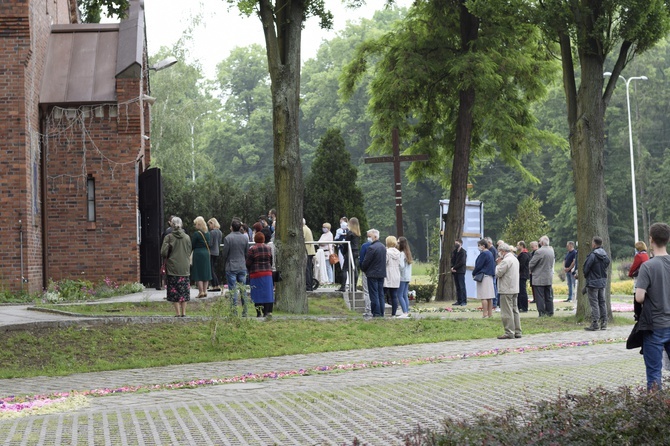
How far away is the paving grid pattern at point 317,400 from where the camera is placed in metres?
8.24

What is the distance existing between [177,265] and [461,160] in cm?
1503

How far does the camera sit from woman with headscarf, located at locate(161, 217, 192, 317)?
56.2 ft

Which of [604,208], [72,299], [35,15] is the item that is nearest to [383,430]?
[604,208]

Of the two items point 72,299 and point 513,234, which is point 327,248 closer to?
point 72,299

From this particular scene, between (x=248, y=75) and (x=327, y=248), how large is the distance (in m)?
64.5

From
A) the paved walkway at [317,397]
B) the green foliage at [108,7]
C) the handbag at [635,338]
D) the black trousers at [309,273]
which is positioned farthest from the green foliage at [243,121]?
the handbag at [635,338]

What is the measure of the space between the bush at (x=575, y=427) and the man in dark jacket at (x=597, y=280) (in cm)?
1172

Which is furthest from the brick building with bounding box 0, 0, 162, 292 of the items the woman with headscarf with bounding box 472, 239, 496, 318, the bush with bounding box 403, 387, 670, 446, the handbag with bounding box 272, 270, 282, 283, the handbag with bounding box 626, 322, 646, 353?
the bush with bounding box 403, 387, 670, 446

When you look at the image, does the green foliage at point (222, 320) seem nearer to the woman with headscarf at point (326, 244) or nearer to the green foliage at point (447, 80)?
the woman with headscarf at point (326, 244)

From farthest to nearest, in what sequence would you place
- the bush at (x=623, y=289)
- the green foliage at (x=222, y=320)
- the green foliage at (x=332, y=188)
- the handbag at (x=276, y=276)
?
1. the bush at (x=623, y=289)
2. the green foliage at (x=332, y=188)
3. the handbag at (x=276, y=276)
4. the green foliage at (x=222, y=320)

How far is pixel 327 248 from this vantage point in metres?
24.6

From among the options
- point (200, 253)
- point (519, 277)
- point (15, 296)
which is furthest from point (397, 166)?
point (15, 296)

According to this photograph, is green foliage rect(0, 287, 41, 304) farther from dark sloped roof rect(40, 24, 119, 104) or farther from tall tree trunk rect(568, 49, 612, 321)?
tall tree trunk rect(568, 49, 612, 321)

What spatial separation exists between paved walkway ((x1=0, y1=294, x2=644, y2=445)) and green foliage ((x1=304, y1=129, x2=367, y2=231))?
59.3 ft
